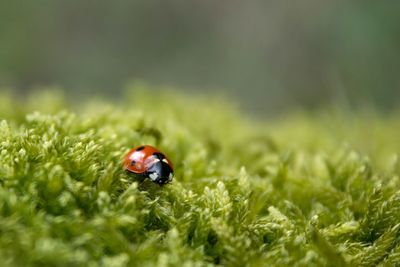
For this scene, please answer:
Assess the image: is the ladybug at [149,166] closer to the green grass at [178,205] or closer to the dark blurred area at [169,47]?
the green grass at [178,205]

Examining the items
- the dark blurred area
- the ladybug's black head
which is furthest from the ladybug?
the dark blurred area

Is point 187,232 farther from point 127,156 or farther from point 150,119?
point 150,119

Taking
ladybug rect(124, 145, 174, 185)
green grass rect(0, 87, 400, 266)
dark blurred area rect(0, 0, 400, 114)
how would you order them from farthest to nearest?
dark blurred area rect(0, 0, 400, 114) → ladybug rect(124, 145, 174, 185) → green grass rect(0, 87, 400, 266)

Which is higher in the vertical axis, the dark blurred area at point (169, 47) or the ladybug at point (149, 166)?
the dark blurred area at point (169, 47)

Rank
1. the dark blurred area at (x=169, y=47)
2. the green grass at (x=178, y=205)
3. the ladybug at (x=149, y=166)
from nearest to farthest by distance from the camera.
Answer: the green grass at (x=178, y=205) < the ladybug at (x=149, y=166) < the dark blurred area at (x=169, y=47)

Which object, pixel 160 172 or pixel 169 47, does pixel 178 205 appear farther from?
pixel 169 47

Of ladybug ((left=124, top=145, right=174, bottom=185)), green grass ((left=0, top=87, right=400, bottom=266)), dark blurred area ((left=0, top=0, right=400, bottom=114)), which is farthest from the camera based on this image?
dark blurred area ((left=0, top=0, right=400, bottom=114))

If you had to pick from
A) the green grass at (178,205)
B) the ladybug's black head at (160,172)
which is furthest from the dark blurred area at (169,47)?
the ladybug's black head at (160,172)

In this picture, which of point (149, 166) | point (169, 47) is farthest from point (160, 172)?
point (169, 47)

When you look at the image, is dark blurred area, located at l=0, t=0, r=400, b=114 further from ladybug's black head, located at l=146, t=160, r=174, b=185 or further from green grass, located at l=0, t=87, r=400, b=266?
ladybug's black head, located at l=146, t=160, r=174, b=185
